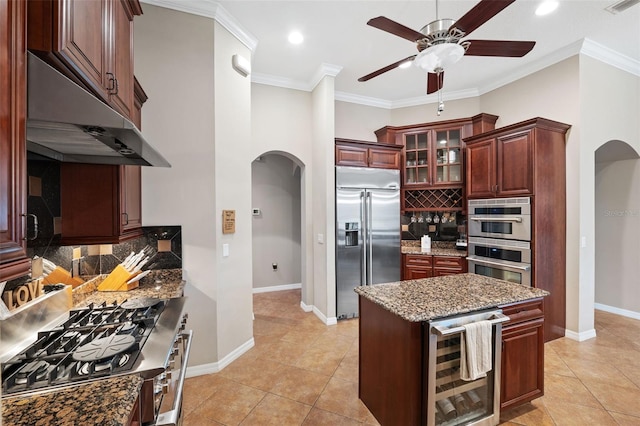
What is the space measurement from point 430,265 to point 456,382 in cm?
241

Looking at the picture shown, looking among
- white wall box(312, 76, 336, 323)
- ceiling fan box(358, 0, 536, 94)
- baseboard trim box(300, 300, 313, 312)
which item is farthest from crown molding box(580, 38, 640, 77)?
baseboard trim box(300, 300, 313, 312)

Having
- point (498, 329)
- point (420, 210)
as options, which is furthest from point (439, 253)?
point (498, 329)

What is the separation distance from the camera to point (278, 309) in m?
4.29

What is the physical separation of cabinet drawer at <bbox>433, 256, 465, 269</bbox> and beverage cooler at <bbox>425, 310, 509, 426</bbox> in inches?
88.9

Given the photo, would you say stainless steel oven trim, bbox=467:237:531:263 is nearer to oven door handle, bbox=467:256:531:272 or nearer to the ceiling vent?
oven door handle, bbox=467:256:531:272

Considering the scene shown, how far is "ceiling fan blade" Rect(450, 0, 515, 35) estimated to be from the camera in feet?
5.26

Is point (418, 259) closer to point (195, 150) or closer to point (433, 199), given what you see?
point (433, 199)

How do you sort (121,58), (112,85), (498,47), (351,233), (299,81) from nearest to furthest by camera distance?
(112,85) → (121,58) → (498,47) → (351,233) → (299,81)

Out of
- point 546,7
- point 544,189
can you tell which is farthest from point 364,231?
point 546,7

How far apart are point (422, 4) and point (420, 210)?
2.71m

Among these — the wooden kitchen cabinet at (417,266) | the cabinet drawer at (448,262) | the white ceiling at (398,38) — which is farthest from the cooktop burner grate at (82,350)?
the cabinet drawer at (448,262)

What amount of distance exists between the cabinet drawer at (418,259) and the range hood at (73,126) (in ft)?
11.3

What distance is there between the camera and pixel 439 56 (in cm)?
193

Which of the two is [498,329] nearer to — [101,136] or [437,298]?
[437,298]
